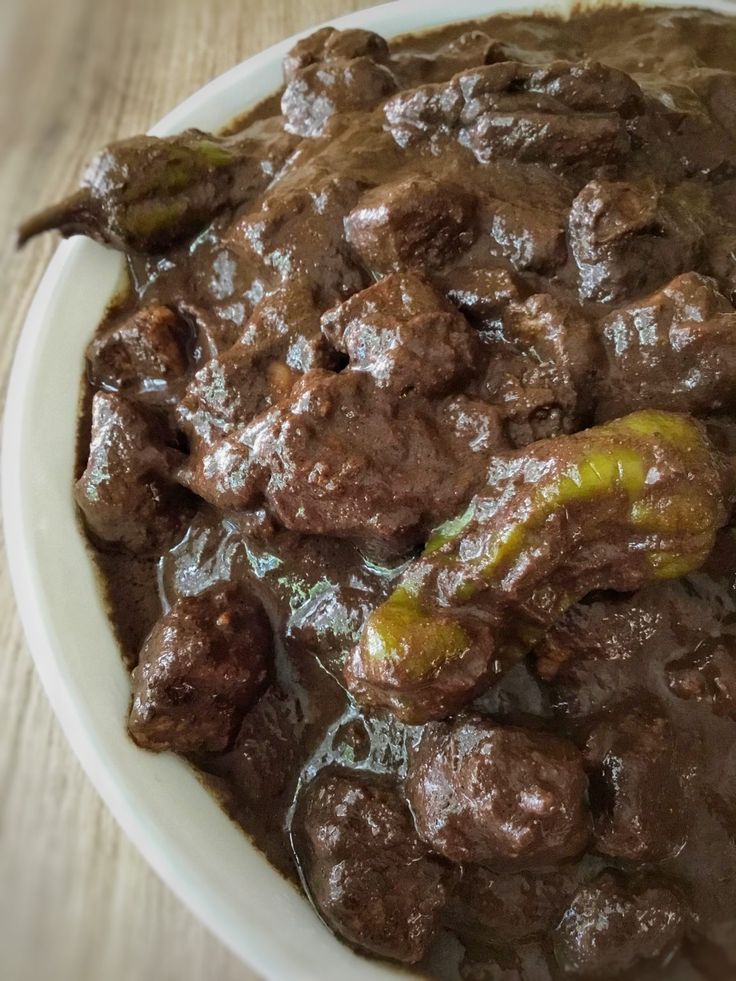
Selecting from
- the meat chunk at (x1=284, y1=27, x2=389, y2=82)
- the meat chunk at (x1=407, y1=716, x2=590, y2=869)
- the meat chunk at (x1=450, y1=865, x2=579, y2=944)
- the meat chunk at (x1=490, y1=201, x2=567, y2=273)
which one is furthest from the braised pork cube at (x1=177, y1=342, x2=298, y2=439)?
the meat chunk at (x1=450, y1=865, x2=579, y2=944)

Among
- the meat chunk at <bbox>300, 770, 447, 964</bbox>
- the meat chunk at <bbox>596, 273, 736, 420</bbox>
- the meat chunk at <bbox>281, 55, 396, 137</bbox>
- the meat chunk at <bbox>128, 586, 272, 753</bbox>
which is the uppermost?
the meat chunk at <bbox>281, 55, 396, 137</bbox>

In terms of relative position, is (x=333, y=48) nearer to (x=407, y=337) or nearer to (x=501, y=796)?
(x=407, y=337)

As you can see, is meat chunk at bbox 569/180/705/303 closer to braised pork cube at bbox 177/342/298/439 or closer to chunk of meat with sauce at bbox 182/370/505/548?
chunk of meat with sauce at bbox 182/370/505/548

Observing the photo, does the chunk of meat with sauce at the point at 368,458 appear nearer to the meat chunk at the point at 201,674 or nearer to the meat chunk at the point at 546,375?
the meat chunk at the point at 546,375

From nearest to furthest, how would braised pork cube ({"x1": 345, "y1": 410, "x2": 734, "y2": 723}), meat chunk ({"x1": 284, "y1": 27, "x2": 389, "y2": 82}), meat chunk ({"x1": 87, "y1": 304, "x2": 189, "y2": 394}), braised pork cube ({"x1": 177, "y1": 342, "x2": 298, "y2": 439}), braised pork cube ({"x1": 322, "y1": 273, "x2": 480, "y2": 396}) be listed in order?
braised pork cube ({"x1": 345, "y1": 410, "x2": 734, "y2": 723})
braised pork cube ({"x1": 322, "y1": 273, "x2": 480, "y2": 396})
braised pork cube ({"x1": 177, "y1": 342, "x2": 298, "y2": 439})
meat chunk ({"x1": 87, "y1": 304, "x2": 189, "y2": 394})
meat chunk ({"x1": 284, "y1": 27, "x2": 389, "y2": 82})

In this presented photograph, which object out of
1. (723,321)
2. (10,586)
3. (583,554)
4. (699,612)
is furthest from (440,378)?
(10,586)

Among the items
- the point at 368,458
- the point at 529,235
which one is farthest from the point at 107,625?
the point at 529,235

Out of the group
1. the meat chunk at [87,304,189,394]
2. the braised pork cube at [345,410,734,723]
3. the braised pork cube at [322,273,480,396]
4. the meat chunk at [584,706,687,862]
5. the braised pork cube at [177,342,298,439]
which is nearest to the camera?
the braised pork cube at [345,410,734,723]
